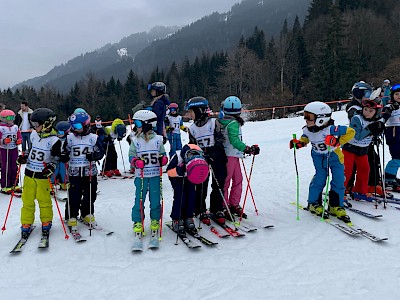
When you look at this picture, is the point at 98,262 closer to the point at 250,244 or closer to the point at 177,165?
the point at 177,165

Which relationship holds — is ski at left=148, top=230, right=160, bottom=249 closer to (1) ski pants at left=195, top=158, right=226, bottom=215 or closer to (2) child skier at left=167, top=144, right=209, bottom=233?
(2) child skier at left=167, top=144, right=209, bottom=233

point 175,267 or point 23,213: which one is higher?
point 23,213

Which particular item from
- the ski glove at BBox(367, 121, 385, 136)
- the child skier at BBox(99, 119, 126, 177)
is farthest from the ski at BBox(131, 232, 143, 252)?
the child skier at BBox(99, 119, 126, 177)

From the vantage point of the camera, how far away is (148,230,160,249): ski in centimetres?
518

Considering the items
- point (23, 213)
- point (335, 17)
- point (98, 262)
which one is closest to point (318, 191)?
point (98, 262)

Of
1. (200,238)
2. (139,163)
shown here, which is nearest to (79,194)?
(139,163)

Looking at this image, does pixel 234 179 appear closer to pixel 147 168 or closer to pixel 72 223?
pixel 147 168

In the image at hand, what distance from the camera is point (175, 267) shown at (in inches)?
181

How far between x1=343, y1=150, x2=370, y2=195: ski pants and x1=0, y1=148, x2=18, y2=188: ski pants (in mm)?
7921

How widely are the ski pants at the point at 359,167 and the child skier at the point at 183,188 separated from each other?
3297mm

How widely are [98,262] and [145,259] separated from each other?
2.17 ft

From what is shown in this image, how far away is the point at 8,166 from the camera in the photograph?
28.5 ft

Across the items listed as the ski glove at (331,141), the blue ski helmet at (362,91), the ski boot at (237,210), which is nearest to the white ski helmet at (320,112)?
the ski glove at (331,141)

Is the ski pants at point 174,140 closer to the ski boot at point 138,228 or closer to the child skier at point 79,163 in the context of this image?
the child skier at point 79,163
